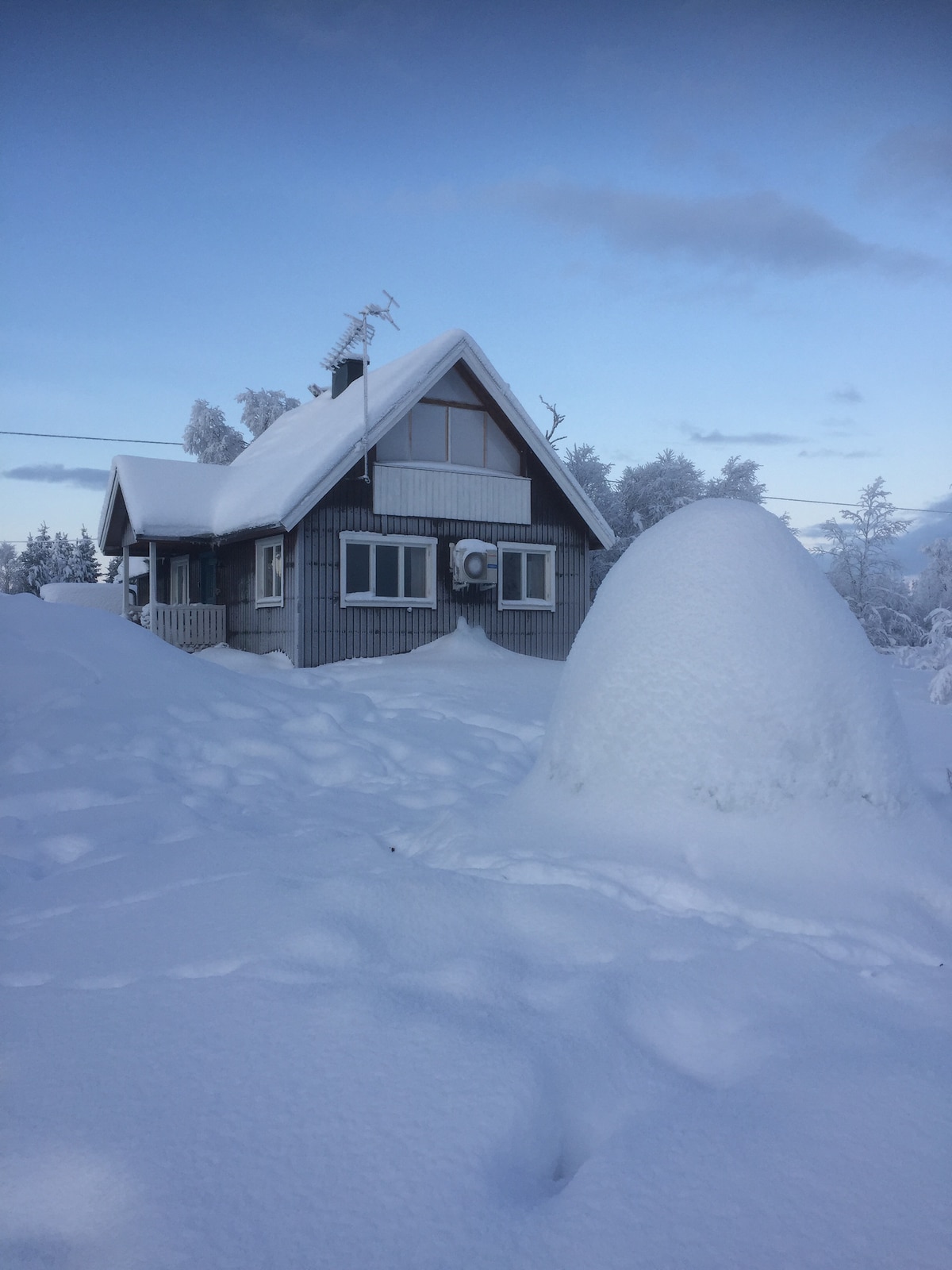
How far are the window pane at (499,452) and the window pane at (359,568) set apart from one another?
3.16 meters

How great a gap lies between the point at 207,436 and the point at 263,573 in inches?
645

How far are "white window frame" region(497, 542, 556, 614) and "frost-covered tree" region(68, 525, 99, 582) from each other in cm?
3742

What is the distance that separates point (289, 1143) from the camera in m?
1.96

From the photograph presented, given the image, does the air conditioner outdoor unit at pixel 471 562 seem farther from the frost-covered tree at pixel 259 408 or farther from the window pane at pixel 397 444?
the frost-covered tree at pixel 259 408

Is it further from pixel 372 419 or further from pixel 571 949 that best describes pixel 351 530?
pixel 571 949

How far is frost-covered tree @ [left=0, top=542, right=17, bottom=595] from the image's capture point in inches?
2229

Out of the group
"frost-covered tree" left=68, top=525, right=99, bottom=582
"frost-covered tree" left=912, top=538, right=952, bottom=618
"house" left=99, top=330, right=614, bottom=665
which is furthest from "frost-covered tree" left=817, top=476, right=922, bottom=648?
"frost-covered tree" left=68, top=525, right=99, bottom=582

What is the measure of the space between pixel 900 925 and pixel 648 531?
2353 mm

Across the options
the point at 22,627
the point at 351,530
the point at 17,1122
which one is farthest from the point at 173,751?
the point at 351,530

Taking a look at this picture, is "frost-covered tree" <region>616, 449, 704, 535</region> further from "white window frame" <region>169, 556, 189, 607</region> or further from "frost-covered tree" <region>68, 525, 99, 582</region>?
"frost-covered tree" <region>68, 525, 99, 582</region>

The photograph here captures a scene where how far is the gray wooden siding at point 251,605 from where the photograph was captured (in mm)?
14727

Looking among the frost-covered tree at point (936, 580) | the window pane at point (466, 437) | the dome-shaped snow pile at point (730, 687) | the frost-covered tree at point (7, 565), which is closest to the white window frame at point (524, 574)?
the window pane at point (466, 437)

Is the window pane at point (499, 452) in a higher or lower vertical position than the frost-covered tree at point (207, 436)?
lower

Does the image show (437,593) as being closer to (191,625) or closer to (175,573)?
(191,625)
